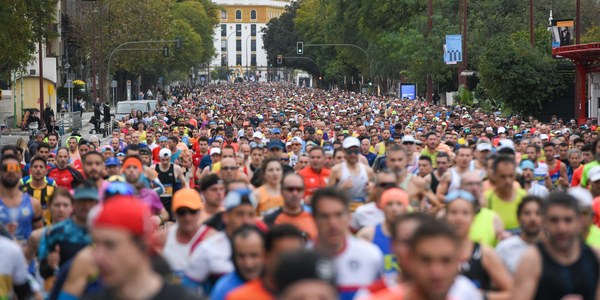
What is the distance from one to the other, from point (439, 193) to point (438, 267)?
766cm

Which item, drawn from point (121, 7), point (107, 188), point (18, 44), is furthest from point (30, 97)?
point (107, 188)

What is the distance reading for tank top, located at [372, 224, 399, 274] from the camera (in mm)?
8562

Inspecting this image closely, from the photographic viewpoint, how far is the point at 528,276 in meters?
7.04

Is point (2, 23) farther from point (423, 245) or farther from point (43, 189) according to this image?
point (423, 245)

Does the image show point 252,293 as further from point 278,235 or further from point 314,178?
point 314,178

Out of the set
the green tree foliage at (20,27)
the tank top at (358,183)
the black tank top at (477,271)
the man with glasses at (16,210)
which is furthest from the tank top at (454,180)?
the green tree foliage at (20,27)

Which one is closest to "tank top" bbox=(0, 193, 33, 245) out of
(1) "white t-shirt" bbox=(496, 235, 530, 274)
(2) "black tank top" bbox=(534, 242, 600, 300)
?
Answer: (1) "white t-shirt" bbox=(496, 235, 530, 274)

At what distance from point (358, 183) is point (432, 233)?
26.6 ft

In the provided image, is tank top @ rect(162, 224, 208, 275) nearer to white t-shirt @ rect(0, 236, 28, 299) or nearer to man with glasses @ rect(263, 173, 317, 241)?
man with glasses @ rect(263, 173, 317, 241)

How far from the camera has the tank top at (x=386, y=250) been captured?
856cm

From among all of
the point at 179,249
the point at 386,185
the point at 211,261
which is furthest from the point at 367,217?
the point at 211,261

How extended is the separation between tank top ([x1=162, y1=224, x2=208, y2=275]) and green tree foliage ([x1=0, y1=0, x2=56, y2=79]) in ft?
85.1

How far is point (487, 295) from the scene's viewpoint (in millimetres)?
7473

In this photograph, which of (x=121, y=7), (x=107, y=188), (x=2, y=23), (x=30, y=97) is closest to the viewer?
(x=107, y=188)
